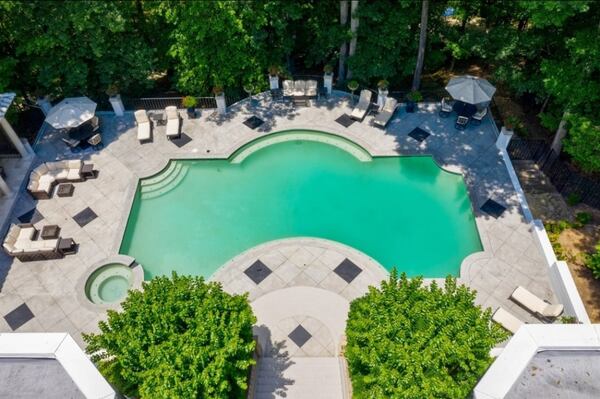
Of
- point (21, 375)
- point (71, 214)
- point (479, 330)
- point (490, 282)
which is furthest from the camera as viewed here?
point (71, 214)

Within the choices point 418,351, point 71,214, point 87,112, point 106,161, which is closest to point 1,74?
point 87,112

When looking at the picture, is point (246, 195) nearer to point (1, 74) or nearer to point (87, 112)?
point (87, 112)

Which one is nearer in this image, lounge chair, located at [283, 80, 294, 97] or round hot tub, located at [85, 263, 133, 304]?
round hot tub, located at [85, 263, 133, 304]

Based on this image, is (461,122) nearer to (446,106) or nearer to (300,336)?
(446,106)

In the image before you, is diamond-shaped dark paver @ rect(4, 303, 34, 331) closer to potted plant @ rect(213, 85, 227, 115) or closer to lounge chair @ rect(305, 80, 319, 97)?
potted plant @ rect(213, 85, 227, 115)

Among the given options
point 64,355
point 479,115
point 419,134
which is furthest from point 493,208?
point 64,355

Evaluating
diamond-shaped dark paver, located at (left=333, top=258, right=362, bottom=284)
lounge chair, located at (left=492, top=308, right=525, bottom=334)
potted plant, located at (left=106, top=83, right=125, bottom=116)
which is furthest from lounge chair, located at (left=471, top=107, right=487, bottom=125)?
potted plant, located at (left=106, top=83, right=125, bottom=116)
